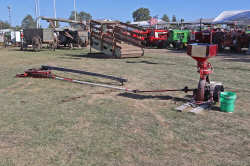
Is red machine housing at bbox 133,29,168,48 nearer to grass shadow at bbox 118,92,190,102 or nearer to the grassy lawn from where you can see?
the grassy lawn

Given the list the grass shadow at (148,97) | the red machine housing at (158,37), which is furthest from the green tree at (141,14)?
the grass shadow at (148,97)

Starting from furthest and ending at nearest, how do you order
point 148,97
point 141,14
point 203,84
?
1. point 141,14
2. point 148,97
3. point 203,84

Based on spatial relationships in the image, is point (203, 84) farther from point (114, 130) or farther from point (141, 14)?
point (141, 14)

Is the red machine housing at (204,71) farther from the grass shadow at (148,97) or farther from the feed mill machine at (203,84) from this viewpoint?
the grass shadow at (148,97)

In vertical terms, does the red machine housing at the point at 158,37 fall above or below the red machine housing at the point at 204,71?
above

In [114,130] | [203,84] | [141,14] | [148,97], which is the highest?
[141,14]

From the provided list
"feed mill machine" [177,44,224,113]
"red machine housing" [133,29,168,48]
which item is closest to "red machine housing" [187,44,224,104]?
"feed mill machine" [177,44,224,113]

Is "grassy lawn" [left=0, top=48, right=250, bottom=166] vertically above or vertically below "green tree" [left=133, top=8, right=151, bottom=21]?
below

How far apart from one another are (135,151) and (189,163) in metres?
0.71

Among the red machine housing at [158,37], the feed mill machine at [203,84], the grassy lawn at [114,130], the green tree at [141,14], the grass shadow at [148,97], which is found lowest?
the grassy lawn at [114,130]

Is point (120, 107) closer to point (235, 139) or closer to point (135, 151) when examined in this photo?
point (135, 151)

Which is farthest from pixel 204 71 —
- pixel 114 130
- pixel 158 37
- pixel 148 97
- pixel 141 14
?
pixel 141 14

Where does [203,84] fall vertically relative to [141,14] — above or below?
below

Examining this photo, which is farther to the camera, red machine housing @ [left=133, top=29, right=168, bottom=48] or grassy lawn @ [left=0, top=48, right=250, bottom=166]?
red machine housing @ [left=133, top=29, right=168, bottom=48]
